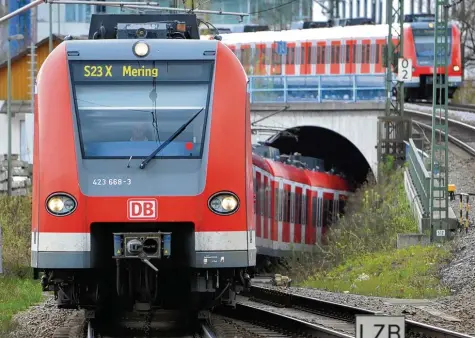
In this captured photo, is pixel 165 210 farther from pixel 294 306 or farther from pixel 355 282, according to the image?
pixel 355 282

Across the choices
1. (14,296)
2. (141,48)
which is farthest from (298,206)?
(141,48)

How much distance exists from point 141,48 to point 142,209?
66.9 inches

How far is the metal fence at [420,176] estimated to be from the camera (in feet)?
93.1

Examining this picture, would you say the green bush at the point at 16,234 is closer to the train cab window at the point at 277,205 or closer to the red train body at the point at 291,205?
the red train body at the point at 291,205

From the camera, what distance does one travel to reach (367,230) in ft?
104

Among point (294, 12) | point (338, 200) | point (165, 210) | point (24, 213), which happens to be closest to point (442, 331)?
point (165, 210)

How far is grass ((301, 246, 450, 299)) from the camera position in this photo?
22.6 meters

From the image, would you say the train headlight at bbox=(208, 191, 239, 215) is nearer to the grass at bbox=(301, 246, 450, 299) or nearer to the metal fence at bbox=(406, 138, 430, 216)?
the grass at bbox=(301, 246, 450, 299)

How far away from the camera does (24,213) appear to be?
117 feet

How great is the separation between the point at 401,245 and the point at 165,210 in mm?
15447

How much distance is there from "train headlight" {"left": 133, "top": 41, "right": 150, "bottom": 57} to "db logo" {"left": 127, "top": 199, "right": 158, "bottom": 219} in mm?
1553

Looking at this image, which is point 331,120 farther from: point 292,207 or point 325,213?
point 292,207

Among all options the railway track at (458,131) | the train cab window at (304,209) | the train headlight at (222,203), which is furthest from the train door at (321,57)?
the train headlight at (222,203)

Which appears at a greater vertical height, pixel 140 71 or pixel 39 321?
pixel 140 71
